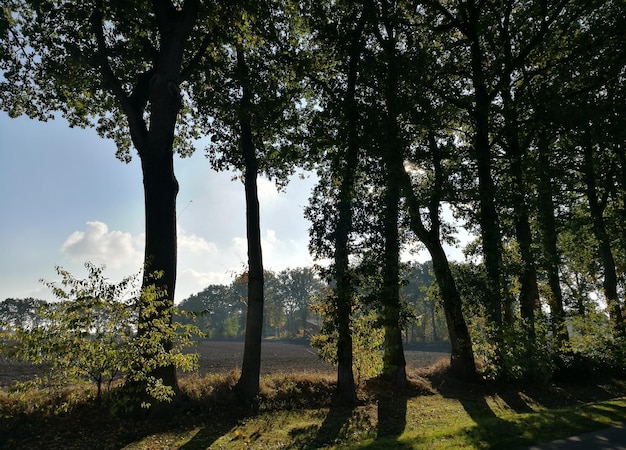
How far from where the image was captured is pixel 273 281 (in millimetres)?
131250

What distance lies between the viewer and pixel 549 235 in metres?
18.9

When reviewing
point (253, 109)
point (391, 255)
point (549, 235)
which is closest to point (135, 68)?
point (253, 109)

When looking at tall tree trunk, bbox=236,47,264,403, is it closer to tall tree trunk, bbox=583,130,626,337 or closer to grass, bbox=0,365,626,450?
grass, bbox=0,365,626,450

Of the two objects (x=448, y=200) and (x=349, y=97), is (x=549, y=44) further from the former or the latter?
(x=349, y=97)

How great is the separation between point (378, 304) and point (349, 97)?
7.78m

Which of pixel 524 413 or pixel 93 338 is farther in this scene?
pixel 524 413

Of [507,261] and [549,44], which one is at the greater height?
[549,44]

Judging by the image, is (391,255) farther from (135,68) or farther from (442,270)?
(135,68)

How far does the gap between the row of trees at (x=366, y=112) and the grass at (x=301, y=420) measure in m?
1.10

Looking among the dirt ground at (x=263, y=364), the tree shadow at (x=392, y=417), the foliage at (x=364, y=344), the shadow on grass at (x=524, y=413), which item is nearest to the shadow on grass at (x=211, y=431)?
the tree shadow at (x=392, y=417)

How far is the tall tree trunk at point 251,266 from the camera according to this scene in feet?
43.6

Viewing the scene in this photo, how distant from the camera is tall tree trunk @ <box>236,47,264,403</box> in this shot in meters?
13.3

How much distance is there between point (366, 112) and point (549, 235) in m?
11.1

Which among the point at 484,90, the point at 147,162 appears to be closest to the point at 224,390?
the point at 147,162
